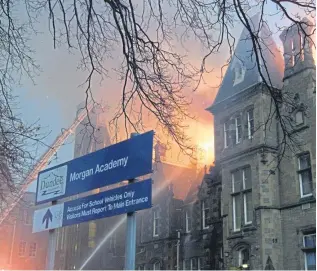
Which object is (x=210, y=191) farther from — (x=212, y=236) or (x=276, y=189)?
(x=276, y=189)

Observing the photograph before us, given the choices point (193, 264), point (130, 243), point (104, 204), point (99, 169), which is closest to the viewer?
point (130, 243)

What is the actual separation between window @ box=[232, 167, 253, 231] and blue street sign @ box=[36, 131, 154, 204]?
51.4ft

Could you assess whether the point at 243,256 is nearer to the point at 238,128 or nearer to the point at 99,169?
the point at 238,128

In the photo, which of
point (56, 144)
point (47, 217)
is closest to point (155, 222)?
point (56, 144)

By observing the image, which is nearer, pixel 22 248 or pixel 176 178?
pixel 176 178

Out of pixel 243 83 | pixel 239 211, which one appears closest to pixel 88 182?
pixel 239 211

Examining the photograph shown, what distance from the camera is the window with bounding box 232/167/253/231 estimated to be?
2306 cm

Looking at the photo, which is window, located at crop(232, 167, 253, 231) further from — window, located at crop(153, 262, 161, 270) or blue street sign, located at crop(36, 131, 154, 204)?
blue street sign, located at crop(36, 131, 154, 204)

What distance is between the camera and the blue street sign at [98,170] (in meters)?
6.52

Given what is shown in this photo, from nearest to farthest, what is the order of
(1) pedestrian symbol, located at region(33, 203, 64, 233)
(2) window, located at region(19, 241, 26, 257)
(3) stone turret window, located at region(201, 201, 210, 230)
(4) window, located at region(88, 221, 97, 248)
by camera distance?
(1) pedestrian symbol, located at region(33, 203, 64, 233) < (3) stone turret window, located at region(201, 201, 210, 230) < (4) window, located at region(88, 221, 97, 248) < (2) window, located at region(19, 241, 26, 257)

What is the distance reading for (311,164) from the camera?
20.9 m

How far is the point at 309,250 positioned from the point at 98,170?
50.6 feet

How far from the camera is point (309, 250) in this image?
20.3 meters

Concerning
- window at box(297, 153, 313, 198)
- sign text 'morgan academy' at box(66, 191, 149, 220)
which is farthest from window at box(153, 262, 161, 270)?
sign text 'morgan academy' at box(66, 191, 149, 220)
